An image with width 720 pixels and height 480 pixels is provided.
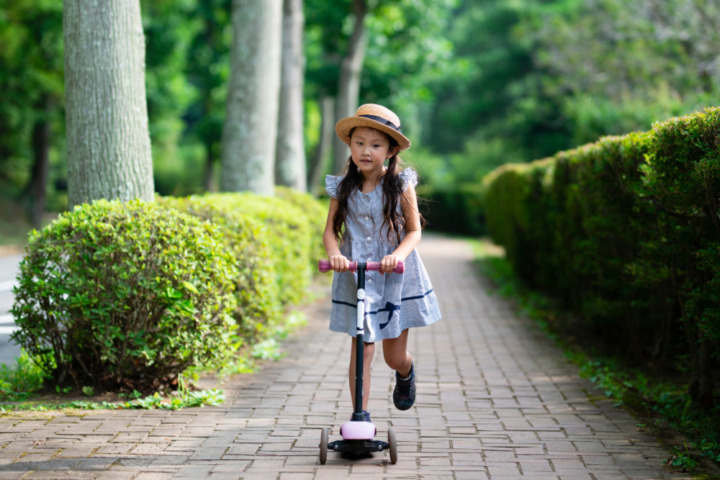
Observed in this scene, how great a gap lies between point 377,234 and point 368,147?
1.63 ft

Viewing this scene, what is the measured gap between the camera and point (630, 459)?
4211 mm

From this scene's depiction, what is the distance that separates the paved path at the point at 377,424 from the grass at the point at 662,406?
5.1 inches

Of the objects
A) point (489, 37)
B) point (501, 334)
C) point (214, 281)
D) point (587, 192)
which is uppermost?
point (489, 37)

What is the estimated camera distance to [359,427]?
400cm

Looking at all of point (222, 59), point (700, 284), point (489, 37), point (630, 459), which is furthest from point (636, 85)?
point (489, 37)

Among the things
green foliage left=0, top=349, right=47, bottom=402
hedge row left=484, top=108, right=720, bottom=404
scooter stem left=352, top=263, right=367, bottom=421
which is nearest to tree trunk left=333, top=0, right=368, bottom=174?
hedge row left=484, top=108, right=720, bottom=404

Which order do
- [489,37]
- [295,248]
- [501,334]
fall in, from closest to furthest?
[501,334] < [295,248] < [489,37]

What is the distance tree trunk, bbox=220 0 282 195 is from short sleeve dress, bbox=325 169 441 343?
6401mm

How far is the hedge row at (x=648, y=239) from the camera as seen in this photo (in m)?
4.61

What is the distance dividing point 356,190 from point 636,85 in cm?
1911

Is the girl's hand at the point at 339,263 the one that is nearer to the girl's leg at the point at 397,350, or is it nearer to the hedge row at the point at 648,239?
the girl's leg at the point at 397,350

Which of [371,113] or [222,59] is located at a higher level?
[222,59]

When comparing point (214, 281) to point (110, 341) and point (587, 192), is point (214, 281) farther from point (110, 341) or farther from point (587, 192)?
point (587, 192)

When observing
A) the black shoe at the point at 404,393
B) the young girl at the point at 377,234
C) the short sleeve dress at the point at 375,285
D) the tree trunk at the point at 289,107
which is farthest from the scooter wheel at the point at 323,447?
the tree trunk at the point at 289,107
